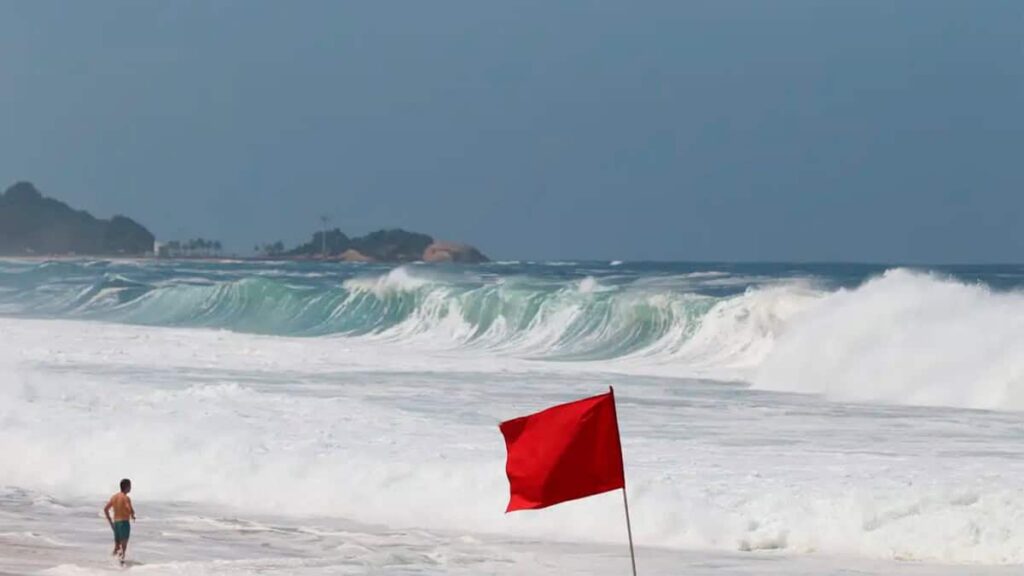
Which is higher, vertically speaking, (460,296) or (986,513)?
(460,296)

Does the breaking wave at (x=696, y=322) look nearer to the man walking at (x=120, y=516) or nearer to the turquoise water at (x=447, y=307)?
the turquoise water at (x=447, y=307)

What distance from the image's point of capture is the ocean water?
48.8 feet

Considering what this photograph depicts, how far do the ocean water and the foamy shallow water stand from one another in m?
0.04

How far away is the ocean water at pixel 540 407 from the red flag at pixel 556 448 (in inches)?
164

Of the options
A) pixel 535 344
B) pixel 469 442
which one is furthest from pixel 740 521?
pixel 535 344

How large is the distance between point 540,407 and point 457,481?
7993mm

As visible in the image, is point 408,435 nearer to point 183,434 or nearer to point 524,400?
point 183,434

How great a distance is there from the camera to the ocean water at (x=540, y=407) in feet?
48.8

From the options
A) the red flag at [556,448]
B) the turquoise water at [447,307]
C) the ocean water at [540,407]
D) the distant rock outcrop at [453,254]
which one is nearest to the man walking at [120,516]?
the ocean water at [540,407]

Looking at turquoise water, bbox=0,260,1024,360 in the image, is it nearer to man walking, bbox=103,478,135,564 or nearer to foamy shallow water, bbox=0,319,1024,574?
foamy shallow water, bbox=0,319,1024,574

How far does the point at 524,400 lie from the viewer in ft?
88.2

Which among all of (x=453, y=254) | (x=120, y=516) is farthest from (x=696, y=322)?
(x=453, y=254)

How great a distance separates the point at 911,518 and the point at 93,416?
11.6m

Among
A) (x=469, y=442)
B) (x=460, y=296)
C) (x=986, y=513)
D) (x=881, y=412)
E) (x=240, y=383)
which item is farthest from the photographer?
(x=460, y=296)
